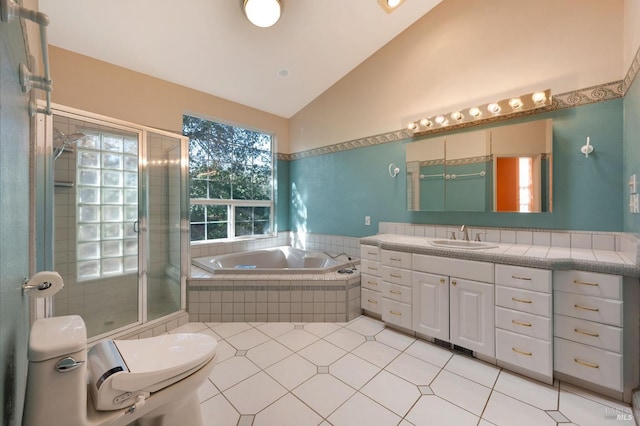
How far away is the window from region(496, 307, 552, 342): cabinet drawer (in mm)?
2919

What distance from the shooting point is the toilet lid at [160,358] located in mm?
950

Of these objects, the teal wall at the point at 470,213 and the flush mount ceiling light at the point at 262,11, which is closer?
the teal wall at the point at 470,213

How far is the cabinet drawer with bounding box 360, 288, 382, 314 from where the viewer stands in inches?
98.4

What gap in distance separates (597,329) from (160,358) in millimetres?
2274

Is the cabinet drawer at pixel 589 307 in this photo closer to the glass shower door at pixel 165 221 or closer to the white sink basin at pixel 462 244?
the white sink basin at pixel 462 244

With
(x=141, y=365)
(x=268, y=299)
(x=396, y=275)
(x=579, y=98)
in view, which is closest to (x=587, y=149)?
(x=579, y=98)

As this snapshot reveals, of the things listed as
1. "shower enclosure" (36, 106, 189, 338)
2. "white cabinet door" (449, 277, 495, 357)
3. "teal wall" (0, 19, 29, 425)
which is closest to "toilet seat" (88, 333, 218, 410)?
"teal wall" (0, 19, 29, 425)

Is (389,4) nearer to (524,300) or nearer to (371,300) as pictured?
(524,300)

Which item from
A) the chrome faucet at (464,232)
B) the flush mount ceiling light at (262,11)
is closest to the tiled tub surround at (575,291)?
the chrome faucet at (464,232)

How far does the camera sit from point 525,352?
1.68 m

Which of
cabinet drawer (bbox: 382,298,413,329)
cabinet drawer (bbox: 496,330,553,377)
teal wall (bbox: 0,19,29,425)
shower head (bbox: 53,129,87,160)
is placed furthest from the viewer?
cabinet drawer (bbox: 382,298,413,329)

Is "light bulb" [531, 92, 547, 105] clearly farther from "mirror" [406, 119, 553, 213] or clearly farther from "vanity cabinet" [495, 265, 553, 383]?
"vanity cabinet" [495, 265, 553, 383]

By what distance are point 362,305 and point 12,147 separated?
2557 mm

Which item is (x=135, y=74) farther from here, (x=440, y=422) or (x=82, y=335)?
(x=440, y=422)
